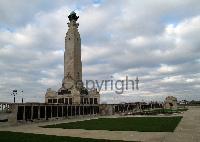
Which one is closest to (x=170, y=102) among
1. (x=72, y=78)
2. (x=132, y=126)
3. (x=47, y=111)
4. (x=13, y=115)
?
(x=72, y=78)

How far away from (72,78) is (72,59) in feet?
18.0

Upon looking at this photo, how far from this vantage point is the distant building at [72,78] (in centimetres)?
8294

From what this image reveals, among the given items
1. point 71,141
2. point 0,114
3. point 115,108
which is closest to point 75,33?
point 115,108

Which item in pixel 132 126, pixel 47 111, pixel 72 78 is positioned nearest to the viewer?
pixel 132 126

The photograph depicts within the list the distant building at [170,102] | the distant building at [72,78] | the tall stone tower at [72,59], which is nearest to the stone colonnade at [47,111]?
the distant building at [72,78]

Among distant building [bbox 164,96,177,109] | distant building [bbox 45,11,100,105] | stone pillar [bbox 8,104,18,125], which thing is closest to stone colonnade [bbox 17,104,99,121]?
stone pillar [bbox 8,104,18,125]

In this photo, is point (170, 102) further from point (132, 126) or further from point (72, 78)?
point (132, 126)

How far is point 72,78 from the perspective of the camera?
83.7 m

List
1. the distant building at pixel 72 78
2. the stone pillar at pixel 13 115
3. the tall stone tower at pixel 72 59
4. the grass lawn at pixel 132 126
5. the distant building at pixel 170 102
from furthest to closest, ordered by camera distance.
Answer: the distant building at pixel 170 102 < the tall stone tower at pixel 72 59 < the distant building at pixel 72 78 < the stone pillar at pixel 13 115 < the grass lawn at pixel 132 126

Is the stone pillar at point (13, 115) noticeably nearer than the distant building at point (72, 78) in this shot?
Yes

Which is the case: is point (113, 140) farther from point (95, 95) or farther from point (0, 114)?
point (95, 95)

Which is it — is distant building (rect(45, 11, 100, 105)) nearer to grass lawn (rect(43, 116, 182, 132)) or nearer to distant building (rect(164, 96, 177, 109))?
distant building (rect(164, 96, 177, 109))

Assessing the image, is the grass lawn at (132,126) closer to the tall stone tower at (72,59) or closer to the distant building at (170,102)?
the tall stone tower at (72,59)

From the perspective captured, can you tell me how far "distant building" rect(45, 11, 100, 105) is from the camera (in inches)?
3265
